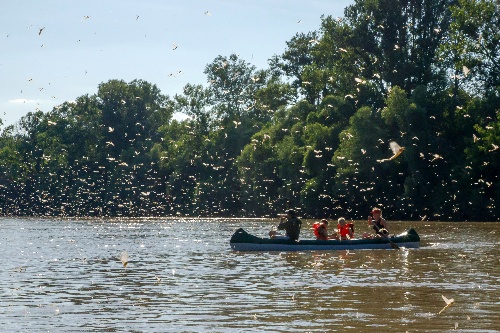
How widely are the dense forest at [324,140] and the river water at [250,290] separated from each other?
20.2 meters

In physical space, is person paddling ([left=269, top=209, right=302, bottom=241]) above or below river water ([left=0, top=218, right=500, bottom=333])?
above

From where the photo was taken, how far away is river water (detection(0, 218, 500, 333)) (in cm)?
1644

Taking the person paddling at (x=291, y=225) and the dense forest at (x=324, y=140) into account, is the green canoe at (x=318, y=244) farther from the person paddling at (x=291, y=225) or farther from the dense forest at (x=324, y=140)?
the dense forest at (x=324, y=140)

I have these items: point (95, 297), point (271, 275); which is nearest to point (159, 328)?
point (95, 297)

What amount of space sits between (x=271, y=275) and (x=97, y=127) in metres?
101

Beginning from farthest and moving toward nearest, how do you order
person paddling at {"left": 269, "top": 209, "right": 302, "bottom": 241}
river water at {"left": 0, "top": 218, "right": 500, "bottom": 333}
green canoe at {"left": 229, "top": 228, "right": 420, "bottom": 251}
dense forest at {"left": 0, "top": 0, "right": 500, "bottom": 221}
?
1. dense forest at {"left": 0, "top": 0, "right": 500, "bottom": 221}
2. person paddling at {"left": 269, "top": 209, "right": 302, "bottom": 241}
3. green canoe at {"left": 229, "top": 228, "right": 420, "bottom": 251}
4. river water at {"left": 0, "top": 218, "right": 500, "bottom": 333}

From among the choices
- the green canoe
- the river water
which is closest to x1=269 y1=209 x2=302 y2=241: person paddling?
the green canoe

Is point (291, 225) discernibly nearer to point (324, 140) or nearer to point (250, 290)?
point (250, 290)

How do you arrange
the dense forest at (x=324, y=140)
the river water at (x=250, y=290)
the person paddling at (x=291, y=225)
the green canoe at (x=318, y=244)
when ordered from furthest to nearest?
the dense forest at (x=324, y=140)
the person paddling at (x=291, y=225)
the green canoe at (x=318, y=244)
the river water at (x=250, y=290)

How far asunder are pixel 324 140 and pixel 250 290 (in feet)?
179

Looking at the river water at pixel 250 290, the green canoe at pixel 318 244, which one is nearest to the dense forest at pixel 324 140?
the green canoe at pixel 318 244

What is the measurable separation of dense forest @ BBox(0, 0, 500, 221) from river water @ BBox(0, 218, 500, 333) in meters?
20.2

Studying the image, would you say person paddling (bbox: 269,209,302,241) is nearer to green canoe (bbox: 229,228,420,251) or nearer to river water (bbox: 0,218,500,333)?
green canoe (bbox: 229,228,420,251)

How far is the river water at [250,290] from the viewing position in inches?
647
